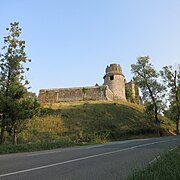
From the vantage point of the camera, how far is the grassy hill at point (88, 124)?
27812 mm

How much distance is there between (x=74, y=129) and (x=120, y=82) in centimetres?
3339

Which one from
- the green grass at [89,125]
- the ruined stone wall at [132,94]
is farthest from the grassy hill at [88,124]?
the ruined stone wall at [132,94]

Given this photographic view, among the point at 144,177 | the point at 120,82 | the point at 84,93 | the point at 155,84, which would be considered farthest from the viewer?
the point at 120,82

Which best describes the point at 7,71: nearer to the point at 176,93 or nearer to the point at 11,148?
the point at 11,148

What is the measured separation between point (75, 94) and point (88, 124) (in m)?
22.6

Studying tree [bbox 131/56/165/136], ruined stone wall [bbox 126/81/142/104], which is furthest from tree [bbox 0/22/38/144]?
ruined stone wall [bbox 126/81/142/104]

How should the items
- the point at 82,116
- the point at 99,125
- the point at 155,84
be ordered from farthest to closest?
the point at 155,84, the point at 82,116, the point at 99,125

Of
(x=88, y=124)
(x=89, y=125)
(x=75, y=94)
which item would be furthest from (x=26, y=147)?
(x=75, y=94)

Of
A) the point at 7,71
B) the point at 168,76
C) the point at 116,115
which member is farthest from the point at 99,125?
the point at 7,71

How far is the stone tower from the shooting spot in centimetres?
6231

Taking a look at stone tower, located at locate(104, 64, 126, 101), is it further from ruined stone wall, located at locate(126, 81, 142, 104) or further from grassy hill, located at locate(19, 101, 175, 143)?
grassy hill, located at locate(19, 101, 175, 143)

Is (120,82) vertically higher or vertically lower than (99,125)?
higher

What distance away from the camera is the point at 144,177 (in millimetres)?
4719

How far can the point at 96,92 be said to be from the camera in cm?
5647
